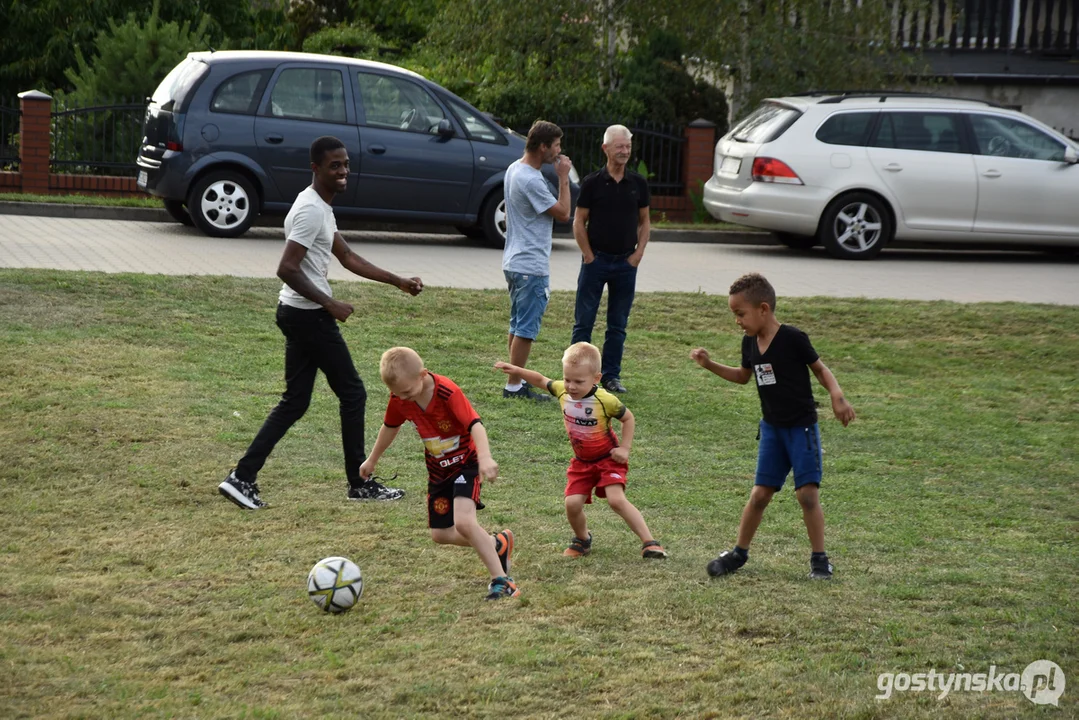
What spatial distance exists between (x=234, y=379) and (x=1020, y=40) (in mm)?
19814

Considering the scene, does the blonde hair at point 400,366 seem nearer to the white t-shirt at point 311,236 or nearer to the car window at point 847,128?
the white t-shirt at point 311,236

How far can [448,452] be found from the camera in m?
5.64

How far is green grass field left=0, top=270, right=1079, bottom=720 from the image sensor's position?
14.7 feet

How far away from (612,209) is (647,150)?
11.4 m

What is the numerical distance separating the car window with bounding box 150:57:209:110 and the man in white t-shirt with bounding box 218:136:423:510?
8.71 m

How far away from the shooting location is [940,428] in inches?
353

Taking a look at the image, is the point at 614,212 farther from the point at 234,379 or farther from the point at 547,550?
the point at 547,550

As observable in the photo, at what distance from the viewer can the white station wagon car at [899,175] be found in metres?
15.9

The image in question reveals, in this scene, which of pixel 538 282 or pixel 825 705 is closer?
pixel 825 705

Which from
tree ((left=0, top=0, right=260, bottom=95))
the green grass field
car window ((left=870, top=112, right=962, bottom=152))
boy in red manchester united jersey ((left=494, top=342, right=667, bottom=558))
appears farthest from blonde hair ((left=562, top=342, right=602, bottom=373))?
tree ((left=0, top=0, right=260, bottom=95))

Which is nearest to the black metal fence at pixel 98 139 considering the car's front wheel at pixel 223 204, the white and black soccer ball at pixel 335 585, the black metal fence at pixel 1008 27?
the car's front wheel at pixel 223 204

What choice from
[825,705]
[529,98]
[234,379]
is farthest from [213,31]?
[825,705]

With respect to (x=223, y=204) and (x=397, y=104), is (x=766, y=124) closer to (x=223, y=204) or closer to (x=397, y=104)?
(x=397, y=104)

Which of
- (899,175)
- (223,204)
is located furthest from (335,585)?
(899,175)
